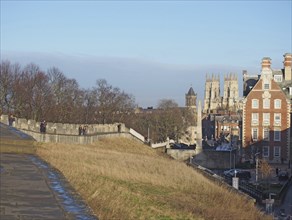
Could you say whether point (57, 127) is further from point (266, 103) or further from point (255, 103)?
point (266, 103)

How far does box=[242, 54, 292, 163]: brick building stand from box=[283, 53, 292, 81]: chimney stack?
11.3 feet

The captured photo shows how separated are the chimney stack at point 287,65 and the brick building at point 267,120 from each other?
3447mm

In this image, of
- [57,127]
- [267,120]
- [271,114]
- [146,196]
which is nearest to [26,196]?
[146,196]

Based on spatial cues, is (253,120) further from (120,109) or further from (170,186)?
(170,186)

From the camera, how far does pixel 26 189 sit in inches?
353

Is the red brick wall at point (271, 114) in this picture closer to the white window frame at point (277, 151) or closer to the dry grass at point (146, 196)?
the white window frame at point (277, 151)

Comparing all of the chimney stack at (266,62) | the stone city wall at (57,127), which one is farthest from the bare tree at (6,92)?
the chimney stack at (266,62)

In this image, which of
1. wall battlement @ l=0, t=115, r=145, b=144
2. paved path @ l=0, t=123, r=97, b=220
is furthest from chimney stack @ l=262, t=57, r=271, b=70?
paved path @ l=0, t=123, r=97, b=220

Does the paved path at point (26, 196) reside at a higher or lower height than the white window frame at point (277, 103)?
lower

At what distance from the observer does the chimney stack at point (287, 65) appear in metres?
73.9

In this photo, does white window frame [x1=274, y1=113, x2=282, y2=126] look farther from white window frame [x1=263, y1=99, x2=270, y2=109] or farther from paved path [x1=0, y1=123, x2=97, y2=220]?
paved path [x1=0, y1=123, x2=97, y2=220]

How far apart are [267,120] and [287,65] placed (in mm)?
9195

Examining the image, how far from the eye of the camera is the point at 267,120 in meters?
71.2

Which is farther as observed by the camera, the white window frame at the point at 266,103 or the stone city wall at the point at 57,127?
the white window frame at the point at 266,103
